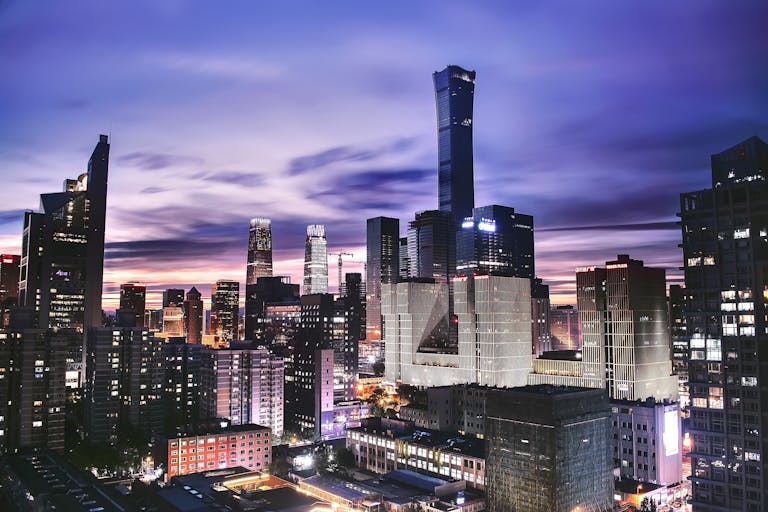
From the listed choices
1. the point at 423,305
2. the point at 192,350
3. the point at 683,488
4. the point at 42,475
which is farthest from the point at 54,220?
the point at 683,488

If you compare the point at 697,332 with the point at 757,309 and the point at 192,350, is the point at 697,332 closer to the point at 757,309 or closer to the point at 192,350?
the point at 757,309

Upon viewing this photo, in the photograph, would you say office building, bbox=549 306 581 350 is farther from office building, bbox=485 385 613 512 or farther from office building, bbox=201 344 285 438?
office building, bbox=485 385 613 512

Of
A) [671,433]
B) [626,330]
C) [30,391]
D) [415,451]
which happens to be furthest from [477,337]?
[30,391]

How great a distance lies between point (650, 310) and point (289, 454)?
51486mm

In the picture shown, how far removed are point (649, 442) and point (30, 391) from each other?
70331 mm

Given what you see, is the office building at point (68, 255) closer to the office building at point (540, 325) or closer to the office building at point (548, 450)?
the office building at point (540, 325)

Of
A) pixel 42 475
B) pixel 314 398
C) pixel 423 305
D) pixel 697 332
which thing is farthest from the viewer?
pixel 423 305

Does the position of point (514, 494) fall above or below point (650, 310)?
below

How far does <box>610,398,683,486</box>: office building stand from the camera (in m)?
68.7

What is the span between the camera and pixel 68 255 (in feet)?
456

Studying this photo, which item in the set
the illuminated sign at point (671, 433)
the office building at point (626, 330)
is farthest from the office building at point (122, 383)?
the illuminated sign at point (671, 433)

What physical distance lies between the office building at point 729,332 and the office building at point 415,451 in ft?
62.5

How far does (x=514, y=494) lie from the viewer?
178 feet

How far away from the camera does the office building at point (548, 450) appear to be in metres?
52.5
